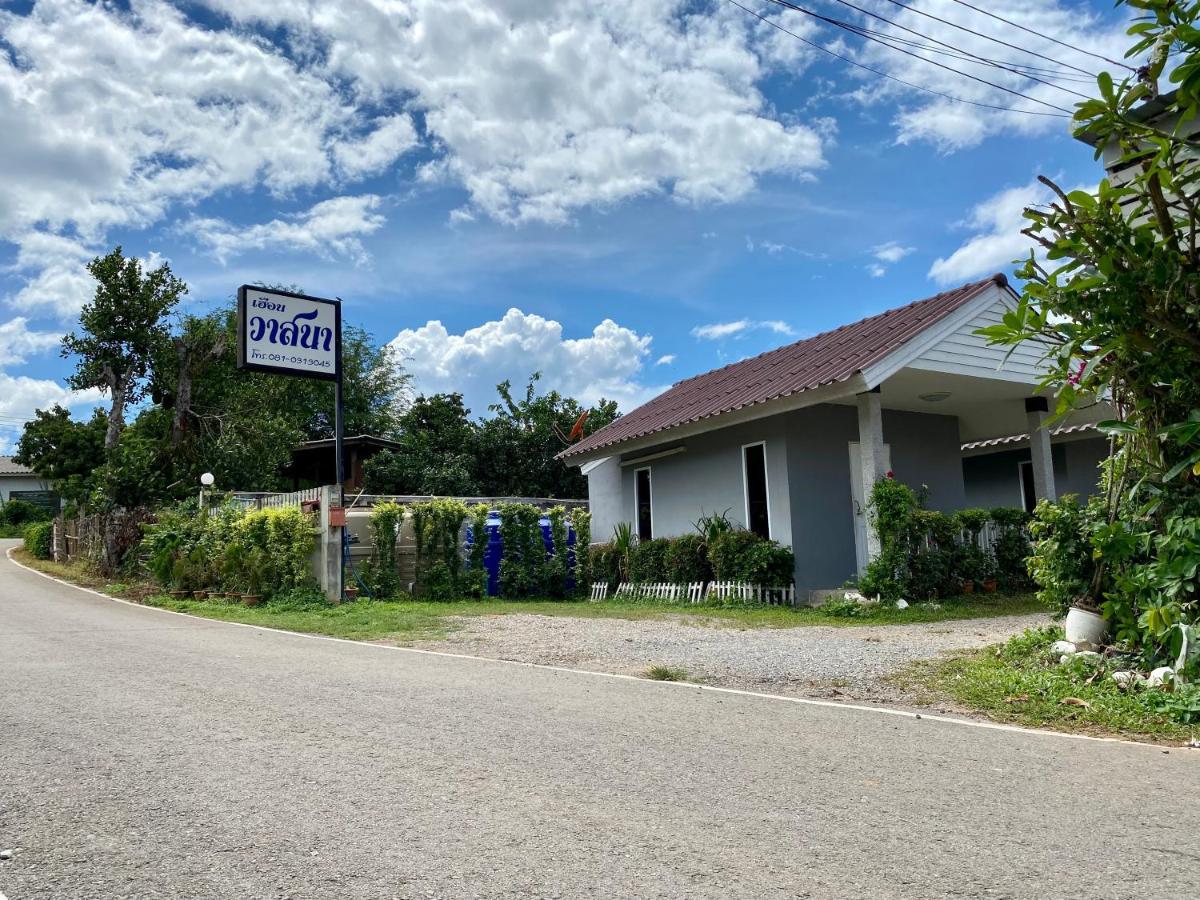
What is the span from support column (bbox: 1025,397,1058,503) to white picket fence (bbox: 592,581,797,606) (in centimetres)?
496

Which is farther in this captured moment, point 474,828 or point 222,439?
point 222,439


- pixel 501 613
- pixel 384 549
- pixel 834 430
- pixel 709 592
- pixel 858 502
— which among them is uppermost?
pixel 834 430

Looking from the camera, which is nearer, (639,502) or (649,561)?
(649,561)

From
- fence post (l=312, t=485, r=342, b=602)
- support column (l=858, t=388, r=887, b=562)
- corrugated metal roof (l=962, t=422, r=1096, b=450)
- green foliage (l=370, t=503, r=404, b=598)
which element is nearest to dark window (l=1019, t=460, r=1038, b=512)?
corrugated metal roof (l=962, t=422, r=1096, b=450)

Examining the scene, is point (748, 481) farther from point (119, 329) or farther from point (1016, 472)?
point (119, 329)

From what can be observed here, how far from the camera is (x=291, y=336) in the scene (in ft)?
53.9

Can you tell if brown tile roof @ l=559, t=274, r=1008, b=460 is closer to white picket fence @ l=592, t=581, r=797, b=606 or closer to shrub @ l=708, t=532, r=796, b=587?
shrub @ l=708, t=532, r=796, b=587

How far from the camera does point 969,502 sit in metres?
22.2

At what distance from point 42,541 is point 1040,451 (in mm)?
30351

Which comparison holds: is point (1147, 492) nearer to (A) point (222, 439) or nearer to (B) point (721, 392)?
(B) point (721, 392)

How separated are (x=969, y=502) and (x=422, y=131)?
52.3 feet

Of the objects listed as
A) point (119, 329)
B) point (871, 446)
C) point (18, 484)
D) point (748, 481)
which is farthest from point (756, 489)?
point (18, 484)

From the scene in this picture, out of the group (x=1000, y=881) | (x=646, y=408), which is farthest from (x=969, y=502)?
(x=1000, y=881)

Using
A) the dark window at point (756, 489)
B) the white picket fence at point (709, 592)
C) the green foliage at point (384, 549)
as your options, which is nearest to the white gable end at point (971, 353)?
the dark window at point (756, 489)
